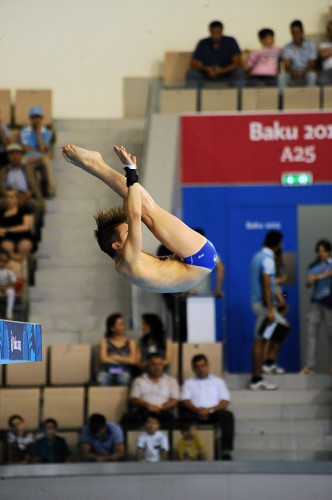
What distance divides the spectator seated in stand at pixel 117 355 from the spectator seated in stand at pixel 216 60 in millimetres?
3829

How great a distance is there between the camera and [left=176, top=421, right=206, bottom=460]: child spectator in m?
10.1

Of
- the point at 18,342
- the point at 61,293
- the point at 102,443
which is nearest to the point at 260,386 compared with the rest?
the point at 102,443

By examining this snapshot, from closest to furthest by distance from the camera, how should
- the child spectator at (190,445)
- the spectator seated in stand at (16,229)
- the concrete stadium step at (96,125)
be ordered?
1. the child spectator at (190,445)
2. the spectator seated in stand at (16,229)
3. the concrete stadium step at (96,125)

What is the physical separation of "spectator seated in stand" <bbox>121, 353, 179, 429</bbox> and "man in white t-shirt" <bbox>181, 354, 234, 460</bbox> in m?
0.12

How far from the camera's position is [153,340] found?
36.3 ft

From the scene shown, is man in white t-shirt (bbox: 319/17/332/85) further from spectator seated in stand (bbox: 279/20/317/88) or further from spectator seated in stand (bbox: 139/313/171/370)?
spectator seated in stand (bbox: 139/313/171/370)

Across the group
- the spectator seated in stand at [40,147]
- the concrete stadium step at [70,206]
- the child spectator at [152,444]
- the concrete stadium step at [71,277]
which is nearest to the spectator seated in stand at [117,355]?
the child spectator at [152,444]

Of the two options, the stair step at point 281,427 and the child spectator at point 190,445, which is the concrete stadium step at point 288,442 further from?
the child spectator at point 190,445

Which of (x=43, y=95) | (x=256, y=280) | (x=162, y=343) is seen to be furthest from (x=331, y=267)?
(x=43, y=95)

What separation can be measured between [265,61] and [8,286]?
4304 millimetres

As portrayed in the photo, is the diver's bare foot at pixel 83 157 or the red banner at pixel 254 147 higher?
the red banner at pixel 254 147

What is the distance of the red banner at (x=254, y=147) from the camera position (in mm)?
13953

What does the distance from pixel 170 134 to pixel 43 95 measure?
241 cm

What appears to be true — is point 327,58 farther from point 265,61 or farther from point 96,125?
point 96,125
